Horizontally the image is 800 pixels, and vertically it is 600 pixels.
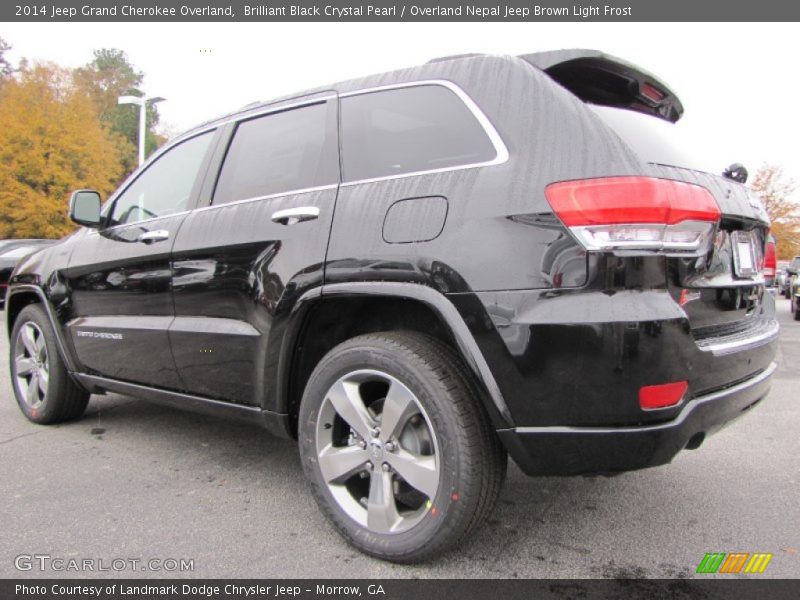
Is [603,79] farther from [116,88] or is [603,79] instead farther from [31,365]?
[116,88]

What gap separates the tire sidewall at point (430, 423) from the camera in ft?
6.83

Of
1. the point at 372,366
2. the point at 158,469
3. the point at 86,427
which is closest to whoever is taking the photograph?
the point at 372,366

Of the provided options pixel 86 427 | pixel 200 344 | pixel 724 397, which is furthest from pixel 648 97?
pixel 86 427

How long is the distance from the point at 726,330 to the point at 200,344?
7.22ft

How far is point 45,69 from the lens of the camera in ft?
94.3

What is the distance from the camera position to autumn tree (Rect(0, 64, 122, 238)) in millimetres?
26141

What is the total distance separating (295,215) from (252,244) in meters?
0.27

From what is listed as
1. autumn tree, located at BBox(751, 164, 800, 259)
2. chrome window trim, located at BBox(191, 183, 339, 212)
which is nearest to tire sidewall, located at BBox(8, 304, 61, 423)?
chrome window trim, located at BBox(191, 183, 339, 212)

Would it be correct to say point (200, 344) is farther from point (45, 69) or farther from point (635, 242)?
point (45, 69)

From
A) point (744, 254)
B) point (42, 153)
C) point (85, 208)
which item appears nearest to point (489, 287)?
point (744, 254)

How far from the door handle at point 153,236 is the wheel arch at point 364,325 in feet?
3.58

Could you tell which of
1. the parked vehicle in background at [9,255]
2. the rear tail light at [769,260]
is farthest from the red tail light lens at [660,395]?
the parked vehicle in background at [9,255]

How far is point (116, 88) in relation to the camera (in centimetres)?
5816

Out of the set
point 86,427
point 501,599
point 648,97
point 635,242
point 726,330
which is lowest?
point 86,427
